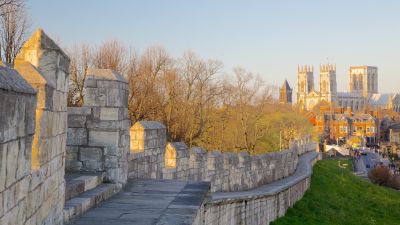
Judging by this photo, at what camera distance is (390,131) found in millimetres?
95250

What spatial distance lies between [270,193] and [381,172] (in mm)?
27121

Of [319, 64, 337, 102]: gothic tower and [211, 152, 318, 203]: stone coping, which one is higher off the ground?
[319, 64, 337, 102]: gothic tower

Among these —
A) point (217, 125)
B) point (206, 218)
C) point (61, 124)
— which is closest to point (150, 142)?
point (206, 218)

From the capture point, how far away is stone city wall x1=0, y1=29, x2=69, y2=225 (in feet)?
9.38

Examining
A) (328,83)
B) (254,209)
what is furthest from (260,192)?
(328,83)

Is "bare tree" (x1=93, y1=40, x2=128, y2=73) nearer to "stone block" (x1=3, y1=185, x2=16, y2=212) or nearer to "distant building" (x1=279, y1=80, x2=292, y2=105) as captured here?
"stone block" (x1=3, y1=185, x2=16, y2=212)

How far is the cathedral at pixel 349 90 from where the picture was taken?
138875 millimetres

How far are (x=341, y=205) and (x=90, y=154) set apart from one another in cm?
1485

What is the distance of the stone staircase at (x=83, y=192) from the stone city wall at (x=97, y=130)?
23cm

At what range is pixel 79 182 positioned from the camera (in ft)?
20.9

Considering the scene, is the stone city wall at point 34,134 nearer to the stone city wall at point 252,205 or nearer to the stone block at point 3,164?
the stone block at point 3,164

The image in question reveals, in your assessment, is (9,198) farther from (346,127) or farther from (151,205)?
(346,127)

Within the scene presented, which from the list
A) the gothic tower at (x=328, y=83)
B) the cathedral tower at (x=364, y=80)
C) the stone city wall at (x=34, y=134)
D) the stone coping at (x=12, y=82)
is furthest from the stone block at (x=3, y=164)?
the cathedral tower at (x=364, y=80)

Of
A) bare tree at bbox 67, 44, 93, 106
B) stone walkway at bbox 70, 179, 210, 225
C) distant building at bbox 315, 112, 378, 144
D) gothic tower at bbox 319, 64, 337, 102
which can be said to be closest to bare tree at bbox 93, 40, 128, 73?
bare tree at bbox 67, 44, 93, 106
